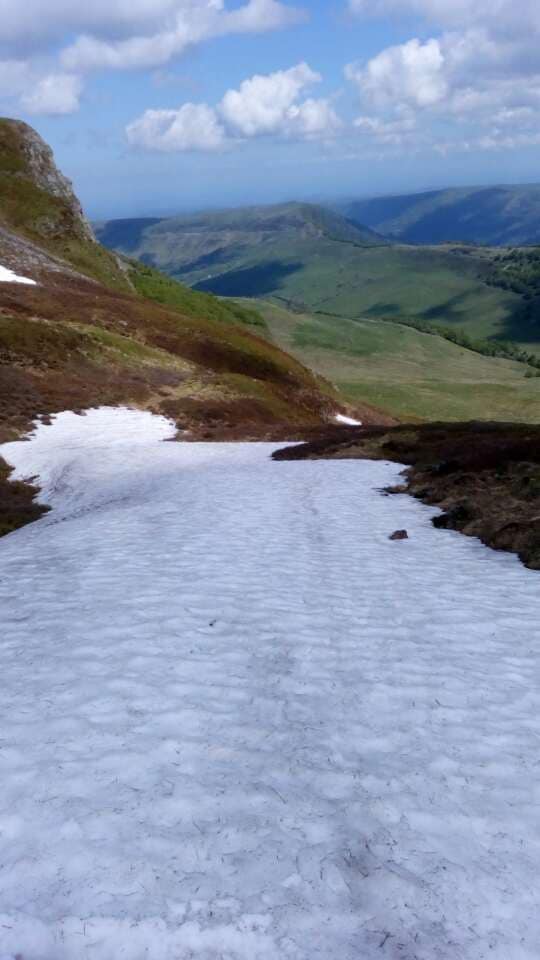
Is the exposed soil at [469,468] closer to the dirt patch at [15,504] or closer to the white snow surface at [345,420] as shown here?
the dirt patch at [15,504]

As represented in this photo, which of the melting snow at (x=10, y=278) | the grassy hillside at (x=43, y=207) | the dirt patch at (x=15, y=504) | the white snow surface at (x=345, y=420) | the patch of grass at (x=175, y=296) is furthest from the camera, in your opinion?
the patch of grass at (x=175, y=296)

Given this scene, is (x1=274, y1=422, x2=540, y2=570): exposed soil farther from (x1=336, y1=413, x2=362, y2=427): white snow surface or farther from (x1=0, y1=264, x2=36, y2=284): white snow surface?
(x1=0, y1=264, x2=36, y2=284): white snow surface

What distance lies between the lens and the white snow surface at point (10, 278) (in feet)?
199

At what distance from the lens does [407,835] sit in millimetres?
6207

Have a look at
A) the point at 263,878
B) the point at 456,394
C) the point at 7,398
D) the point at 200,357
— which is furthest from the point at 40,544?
the point at 456,394

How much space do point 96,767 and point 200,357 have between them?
186 feet

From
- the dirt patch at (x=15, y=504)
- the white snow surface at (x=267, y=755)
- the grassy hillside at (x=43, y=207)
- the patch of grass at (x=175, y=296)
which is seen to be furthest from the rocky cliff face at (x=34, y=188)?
the white snow surface at (x=267, y=755)

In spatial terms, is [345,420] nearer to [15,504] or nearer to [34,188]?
[15,504]

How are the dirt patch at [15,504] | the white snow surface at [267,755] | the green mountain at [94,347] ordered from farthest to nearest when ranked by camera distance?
the green mountain at [94,347], the dirt patch at [15,504], the white snow surface at [267,755]

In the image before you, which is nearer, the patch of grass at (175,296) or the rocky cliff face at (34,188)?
the rocky cliff face at (34,188)

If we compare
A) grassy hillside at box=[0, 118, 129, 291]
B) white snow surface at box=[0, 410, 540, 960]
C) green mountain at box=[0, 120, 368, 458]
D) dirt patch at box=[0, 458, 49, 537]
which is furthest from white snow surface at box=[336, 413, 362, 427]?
white snow surface at box=[0, 410, 540, 960]

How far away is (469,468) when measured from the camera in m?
25.1

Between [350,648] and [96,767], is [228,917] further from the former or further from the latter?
[350,648]

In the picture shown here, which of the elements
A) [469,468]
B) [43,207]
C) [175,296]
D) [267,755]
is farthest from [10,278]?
[267,755]
